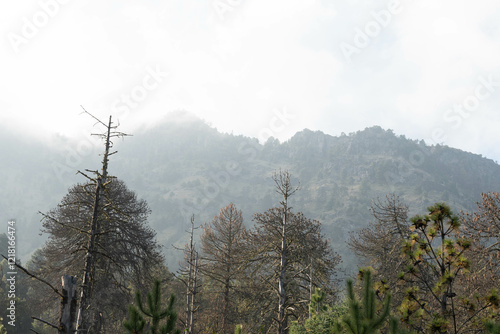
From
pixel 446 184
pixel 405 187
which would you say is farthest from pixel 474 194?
pixel 405 187

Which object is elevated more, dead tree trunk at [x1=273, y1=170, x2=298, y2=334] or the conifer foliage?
dead tree trunk at [x1=273, y1=170, x2=298, y2=334]

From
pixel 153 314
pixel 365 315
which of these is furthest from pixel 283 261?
pixel 365 315

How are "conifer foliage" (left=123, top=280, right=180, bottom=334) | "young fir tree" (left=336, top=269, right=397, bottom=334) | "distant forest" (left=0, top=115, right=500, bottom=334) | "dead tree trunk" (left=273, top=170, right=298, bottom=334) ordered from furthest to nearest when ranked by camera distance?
"dead tree trunk" (left=273, top=170, right=298, bottom=334) < "conifer foliage" (left=123, top=280, right=180, bottom=334) < "distant forest" (left=0, top=115, right=500, bottom=334) < "young fir tree" (left=336, top=269, right=397, bottom=334)

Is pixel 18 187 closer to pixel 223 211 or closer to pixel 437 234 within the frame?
pixel 223 211

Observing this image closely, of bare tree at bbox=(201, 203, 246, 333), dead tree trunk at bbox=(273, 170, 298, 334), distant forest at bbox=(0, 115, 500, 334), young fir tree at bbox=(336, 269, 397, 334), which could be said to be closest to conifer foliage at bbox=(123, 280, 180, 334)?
distant forest at bbox=(0, 115, 500, 334)

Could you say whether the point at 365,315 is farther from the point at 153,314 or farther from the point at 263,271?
the point at 263,271

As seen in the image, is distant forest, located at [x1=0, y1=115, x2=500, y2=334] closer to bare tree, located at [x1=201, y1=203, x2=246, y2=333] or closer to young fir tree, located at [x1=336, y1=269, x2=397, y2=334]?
young fir tree, located at [x1=336, y1=269, x2=397, y2=334]

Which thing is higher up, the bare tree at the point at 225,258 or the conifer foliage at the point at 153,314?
the bare tree at the point at 225,258

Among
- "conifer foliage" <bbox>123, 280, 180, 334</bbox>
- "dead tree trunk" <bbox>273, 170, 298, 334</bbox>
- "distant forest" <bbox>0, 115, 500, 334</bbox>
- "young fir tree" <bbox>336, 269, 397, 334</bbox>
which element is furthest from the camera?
"dead tree trunk" <bbox>273, 170, 298, 334</bbox>

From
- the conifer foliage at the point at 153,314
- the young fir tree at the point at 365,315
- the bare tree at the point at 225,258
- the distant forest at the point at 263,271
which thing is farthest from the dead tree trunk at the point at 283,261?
the young fir tree at the point at 365,315

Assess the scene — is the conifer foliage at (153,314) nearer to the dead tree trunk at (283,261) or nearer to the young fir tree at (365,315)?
the young fir tree at (365,315)

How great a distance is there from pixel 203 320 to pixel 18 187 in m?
227

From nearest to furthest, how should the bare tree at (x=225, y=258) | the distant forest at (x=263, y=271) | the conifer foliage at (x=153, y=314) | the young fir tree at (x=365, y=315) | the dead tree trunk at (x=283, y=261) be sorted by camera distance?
the young fir tree at (x=365, y=315)
the distant forest at (x=263, y=271)
the conifer foliage at (x=153, y=314)
the dead tree trunk at (x=283, y=261)
the bare tree at (x=225, y=258)

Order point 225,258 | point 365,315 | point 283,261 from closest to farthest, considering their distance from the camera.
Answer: point 365,315
point 283,261
point 225,258
